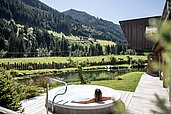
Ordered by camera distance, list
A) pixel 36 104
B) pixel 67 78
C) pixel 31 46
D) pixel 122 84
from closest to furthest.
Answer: pixel 36 104 < pixel 122 84 < pixel 67 78 < pixel 31 46

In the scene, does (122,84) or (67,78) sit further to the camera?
(67,78)

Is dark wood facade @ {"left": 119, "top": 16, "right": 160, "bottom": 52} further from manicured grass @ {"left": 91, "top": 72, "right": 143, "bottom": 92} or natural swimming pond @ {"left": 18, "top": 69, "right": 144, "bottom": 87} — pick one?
manicured grass @ {"left": 91, "top": 72, "right": 143, "bottom": 92}

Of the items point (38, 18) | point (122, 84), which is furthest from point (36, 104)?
point (38, 18)

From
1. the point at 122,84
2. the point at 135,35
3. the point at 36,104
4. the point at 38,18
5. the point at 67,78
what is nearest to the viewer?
the point at 36,104

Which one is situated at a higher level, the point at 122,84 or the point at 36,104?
the point at 122,84

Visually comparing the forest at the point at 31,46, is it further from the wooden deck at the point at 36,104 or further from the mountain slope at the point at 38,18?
the wooden deck at the point at 36,104

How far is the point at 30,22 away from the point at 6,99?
3925 inches

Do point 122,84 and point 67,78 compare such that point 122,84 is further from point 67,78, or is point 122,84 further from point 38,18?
point 38,18

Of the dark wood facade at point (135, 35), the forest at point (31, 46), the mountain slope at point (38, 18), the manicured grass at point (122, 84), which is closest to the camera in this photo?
the manicured grass at point (122, 84)

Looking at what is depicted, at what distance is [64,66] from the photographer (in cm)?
3291

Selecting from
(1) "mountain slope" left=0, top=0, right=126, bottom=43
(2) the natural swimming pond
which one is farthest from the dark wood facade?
(1) "mountain slope" left=0, top=0, right=126, bottom=43

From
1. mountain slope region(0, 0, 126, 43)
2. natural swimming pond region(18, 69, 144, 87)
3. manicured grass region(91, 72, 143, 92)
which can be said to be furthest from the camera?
mountain slope region(0, 0, 126, 43)

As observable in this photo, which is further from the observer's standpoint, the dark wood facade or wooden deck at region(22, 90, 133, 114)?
the dark wood facade

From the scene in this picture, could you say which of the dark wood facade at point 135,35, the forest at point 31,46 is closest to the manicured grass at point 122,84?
the dark wood facade at point 135,35
